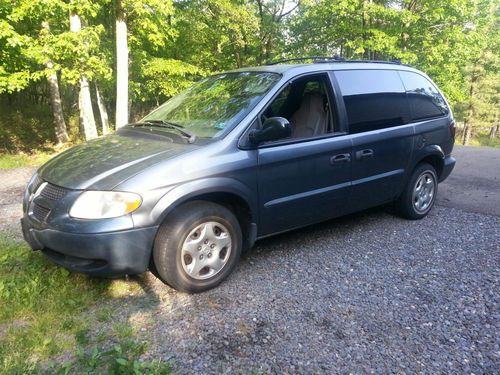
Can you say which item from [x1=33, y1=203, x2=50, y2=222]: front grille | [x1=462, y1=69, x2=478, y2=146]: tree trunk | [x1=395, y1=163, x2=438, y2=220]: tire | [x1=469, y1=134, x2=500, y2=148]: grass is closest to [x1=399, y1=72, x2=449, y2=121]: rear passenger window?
[x1=395, y1=163, x2=438, y2=220]: tire

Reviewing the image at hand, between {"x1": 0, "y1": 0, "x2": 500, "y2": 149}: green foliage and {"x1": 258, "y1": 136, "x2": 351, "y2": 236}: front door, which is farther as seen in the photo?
{"x1": 0, "y1": 0, "x2": 500, "y2": 149}: green foliage

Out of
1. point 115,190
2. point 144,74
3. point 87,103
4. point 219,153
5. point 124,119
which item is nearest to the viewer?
point 115,190

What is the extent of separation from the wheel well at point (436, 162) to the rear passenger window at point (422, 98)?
1.76ft

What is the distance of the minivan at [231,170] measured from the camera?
2.88 m

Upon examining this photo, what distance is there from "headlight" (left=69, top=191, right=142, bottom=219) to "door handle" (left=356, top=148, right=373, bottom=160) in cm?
241

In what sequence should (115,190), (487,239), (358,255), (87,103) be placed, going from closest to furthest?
(115,190) < (358,255) < (487,239) < (87,103)

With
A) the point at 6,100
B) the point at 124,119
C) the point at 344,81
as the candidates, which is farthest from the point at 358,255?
the point at 6,100

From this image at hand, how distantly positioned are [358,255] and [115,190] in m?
2.50

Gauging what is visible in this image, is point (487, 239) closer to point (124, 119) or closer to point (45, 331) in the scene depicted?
point (45, 331)

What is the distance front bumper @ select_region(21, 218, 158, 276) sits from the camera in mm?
2789

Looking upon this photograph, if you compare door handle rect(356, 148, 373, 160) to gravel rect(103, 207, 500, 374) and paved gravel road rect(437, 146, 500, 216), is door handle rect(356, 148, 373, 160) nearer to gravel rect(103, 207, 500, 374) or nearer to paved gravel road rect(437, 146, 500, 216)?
gravel rect(103, 207, 500, 374)

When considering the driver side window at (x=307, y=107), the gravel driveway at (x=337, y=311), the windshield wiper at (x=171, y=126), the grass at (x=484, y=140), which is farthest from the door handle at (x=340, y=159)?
the grass at (x=484, y=140)

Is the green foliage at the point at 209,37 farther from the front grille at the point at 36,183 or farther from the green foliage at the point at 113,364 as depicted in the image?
the green foliage at the point at 113,364

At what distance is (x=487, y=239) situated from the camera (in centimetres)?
457
